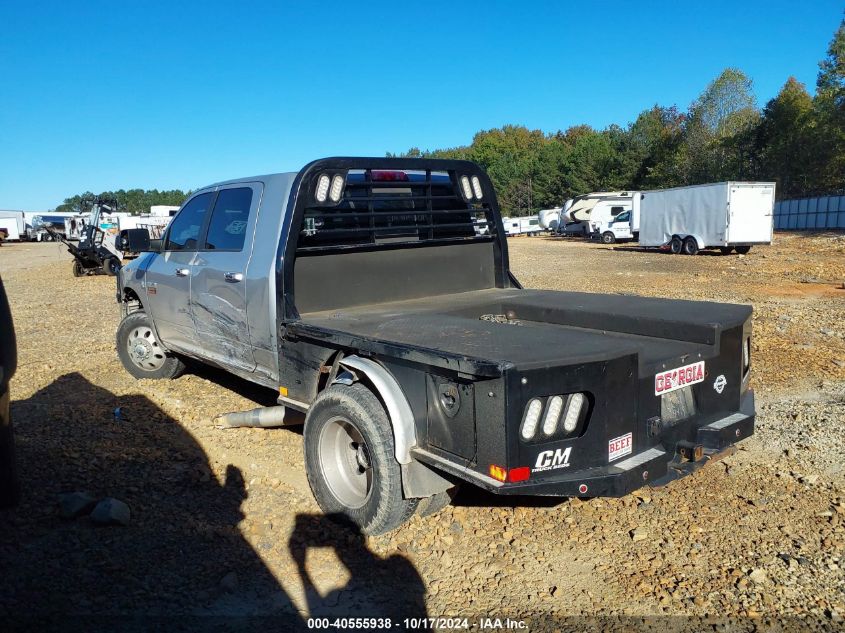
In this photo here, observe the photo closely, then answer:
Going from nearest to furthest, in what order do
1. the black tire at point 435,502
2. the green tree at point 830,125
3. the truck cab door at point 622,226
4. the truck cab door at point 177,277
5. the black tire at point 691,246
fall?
the black tire at point 435,502
the truck cab door at point 177,277
the black tire at point 691,246
the truck cab door at point 622,226
the green tree at point 830,125

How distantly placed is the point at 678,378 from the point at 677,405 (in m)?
0.16

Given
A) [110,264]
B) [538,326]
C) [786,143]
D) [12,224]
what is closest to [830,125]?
[786,143]

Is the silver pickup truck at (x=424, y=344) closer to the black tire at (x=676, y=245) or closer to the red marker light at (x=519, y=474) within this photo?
the red marker light at (x=519, y=474)

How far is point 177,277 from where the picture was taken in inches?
227

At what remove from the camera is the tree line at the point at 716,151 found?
4744 centimetres

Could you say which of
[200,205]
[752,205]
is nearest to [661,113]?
[752,205]

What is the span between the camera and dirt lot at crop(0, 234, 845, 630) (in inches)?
124

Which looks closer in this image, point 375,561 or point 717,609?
point 717,609

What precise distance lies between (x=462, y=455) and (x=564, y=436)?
0.47 meters

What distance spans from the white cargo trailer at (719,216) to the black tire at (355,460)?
22614 millimetres

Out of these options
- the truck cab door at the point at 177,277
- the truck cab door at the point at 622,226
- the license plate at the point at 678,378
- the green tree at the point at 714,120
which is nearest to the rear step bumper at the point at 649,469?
the license plate at the point at 678,378

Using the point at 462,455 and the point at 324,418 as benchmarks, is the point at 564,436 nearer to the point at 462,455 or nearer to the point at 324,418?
the point at 462,455

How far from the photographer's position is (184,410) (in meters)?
6.01

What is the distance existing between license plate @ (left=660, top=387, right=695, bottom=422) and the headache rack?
2432 mm
